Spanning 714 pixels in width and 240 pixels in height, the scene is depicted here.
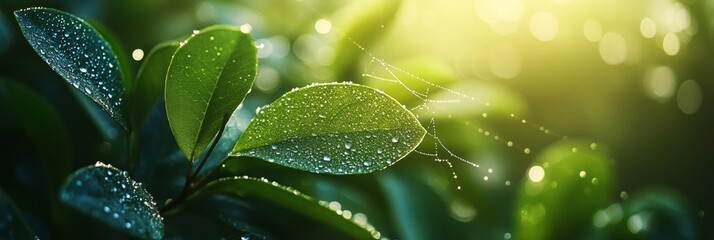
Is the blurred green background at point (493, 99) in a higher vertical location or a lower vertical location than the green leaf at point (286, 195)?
higher

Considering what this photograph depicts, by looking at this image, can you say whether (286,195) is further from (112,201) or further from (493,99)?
(493,99)

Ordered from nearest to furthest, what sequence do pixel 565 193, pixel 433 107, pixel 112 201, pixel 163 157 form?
pixel 112 201 → pixel 163 157 → pixel 565 193 → pixel 433 107

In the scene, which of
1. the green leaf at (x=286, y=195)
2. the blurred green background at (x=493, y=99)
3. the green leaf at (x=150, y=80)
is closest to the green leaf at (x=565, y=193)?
the blurred green background at (x=493, y=99)

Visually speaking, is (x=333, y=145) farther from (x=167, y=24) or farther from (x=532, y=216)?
(x=167, y=24)

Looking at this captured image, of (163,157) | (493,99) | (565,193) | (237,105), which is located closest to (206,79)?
(237,105)

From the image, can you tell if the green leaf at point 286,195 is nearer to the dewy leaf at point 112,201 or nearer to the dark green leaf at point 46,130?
the dewy leaf at point 112,201

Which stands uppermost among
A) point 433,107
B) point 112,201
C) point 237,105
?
point 433,107

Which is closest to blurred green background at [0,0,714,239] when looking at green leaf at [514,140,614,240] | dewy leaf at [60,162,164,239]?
green leaf at [514,140,614,240]
